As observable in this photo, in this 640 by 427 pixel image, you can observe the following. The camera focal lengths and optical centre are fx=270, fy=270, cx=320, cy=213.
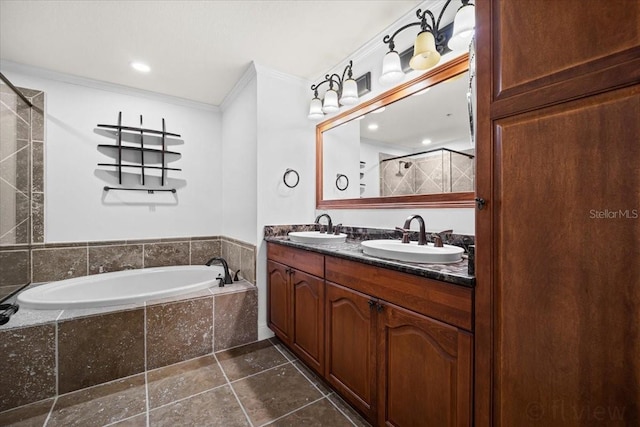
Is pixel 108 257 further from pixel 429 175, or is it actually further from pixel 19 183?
pixel 429 175

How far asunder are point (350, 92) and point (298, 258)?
1277mm

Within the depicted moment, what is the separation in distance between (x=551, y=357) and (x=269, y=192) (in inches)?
81.5

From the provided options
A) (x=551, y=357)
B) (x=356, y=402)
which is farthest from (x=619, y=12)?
(x=356, y=402)

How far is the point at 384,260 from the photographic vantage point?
1240 mm

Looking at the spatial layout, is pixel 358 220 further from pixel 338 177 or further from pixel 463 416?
pixel 463 416

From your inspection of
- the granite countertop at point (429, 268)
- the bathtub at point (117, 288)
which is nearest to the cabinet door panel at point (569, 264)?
the granite countertop at point (429, 268)

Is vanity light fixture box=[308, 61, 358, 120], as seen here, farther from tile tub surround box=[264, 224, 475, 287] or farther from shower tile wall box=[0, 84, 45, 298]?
shower tile wall box=[0, 84, 45, 298]

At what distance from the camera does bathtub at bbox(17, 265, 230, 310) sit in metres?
1.84

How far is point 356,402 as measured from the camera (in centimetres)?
139

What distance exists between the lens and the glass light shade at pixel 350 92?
2010mm

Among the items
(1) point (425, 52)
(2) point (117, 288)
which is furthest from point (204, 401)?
(1) point (425, 52)

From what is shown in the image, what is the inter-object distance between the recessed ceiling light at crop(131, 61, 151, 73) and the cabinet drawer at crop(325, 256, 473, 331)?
2.36 m

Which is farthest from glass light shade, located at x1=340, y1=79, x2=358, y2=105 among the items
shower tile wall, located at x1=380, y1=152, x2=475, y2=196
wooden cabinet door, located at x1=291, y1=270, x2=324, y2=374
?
wooden cabinet door, located at x1=291, y1=270, x2=324, y2=374

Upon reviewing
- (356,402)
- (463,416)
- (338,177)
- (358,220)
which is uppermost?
(338,177)
